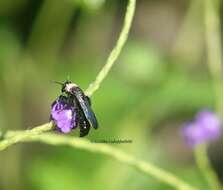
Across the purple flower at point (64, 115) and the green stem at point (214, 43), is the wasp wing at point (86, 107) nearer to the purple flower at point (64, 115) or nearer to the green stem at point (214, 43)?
the purple flower at point (64, 115)

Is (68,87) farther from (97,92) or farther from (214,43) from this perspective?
(97,92)

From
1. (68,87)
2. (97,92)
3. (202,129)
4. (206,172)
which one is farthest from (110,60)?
(97,92)

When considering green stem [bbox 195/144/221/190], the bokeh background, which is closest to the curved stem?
green stem [bbox 195/144/221/190]

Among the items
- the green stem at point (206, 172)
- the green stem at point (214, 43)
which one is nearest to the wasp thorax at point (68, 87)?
the green stem at point (206, 172)

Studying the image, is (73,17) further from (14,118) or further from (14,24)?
(14,118)

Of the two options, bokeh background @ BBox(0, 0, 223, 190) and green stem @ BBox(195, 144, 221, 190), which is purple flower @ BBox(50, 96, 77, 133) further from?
bokeh background @ BBox(0, 0, 223, 190)

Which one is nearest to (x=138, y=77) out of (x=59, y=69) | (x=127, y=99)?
(x=127, y=99)
